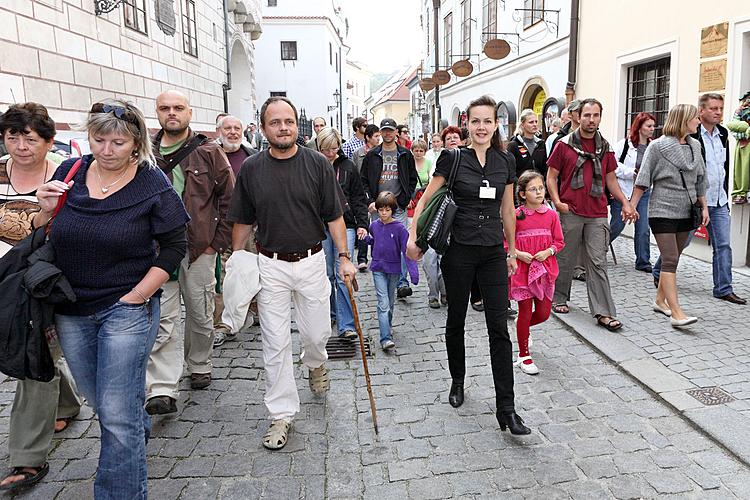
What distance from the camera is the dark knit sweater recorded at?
276cm

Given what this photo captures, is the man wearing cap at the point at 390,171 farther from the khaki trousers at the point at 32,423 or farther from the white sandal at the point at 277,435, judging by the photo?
the khaki trousers at the point at 32,423

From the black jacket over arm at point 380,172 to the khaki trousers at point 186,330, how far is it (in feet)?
10.2

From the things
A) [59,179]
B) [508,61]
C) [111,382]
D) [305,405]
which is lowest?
[305,405]

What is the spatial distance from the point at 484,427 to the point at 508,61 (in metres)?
14.9

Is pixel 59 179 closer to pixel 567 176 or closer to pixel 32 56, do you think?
pixel 567 176

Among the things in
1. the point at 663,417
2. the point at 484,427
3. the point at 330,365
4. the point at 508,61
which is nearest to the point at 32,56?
the point at 330,365

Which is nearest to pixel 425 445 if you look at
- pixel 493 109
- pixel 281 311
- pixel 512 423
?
pixel 512 423

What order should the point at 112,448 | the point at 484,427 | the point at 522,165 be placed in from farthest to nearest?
1. the point at 522,165
2. the point at 484,427
3. the point at 112,448

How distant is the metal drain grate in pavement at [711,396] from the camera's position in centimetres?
414

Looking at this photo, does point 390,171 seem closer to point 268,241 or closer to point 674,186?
point 674,186

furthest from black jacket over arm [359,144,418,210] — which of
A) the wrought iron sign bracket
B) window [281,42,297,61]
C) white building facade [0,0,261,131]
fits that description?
window [281,42,297,61]

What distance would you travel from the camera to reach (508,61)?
17.1 m

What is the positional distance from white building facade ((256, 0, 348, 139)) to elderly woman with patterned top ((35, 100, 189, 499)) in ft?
141

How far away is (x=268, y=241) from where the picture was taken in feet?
12.8
